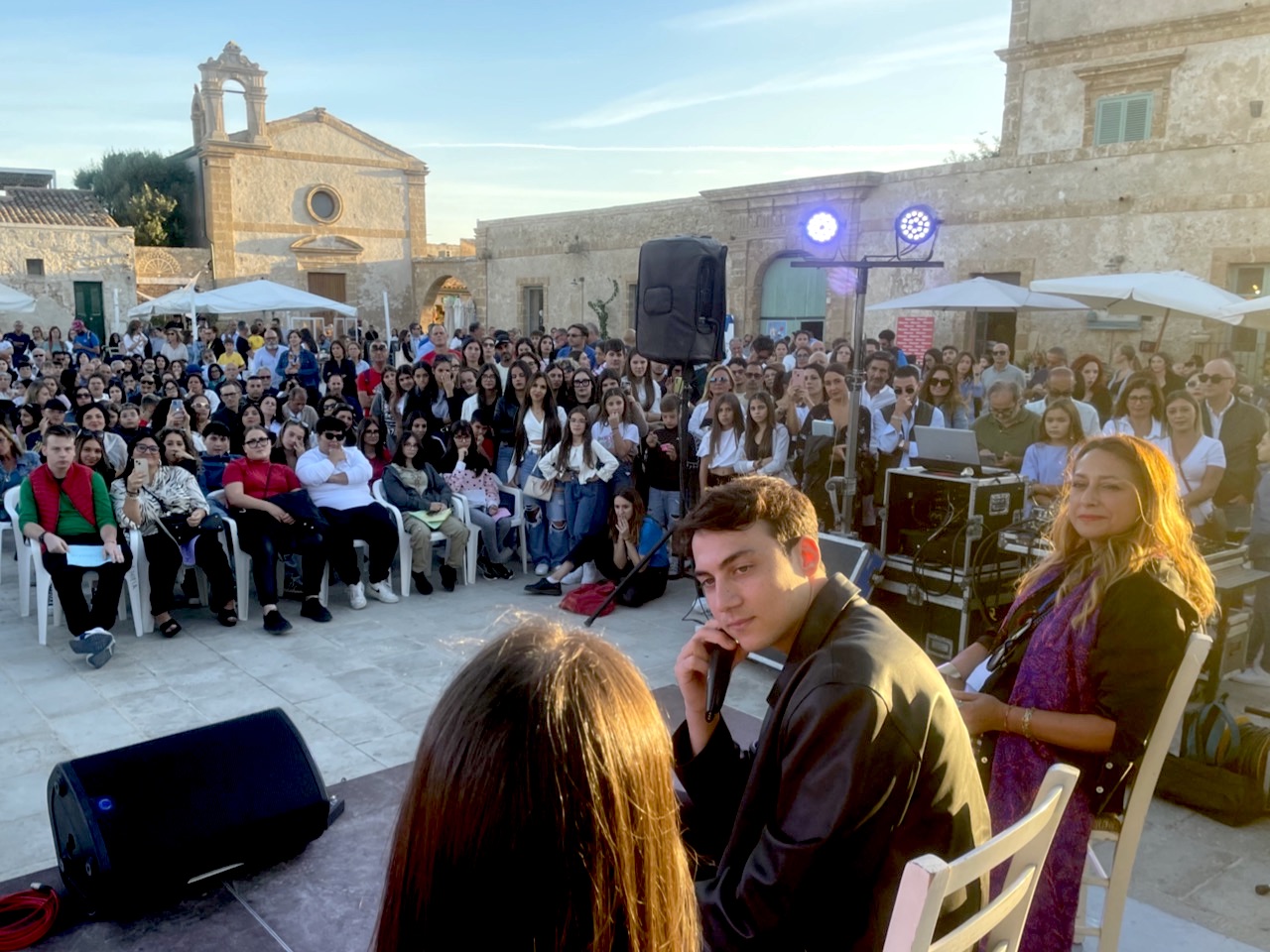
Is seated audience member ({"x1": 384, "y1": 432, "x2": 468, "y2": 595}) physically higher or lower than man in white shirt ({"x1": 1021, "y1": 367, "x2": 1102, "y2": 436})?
lower

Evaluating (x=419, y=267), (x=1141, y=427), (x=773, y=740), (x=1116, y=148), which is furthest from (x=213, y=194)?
(x=773, y=740)

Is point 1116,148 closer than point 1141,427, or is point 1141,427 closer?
point 1141,427

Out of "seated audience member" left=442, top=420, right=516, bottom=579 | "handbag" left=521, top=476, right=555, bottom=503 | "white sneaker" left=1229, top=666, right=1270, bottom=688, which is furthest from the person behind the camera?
"seated audience member" left=442, top=420, right=516, bottom=579

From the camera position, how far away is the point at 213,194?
27.0 m

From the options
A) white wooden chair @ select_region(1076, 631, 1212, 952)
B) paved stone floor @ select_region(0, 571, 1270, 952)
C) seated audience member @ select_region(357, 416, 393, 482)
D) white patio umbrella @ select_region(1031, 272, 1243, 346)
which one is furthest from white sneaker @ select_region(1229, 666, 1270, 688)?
seated audience member @ select_region(357, 416, 393, 482)

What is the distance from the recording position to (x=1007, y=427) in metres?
5.32

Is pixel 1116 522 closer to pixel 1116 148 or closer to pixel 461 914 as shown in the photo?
pixel 461 914

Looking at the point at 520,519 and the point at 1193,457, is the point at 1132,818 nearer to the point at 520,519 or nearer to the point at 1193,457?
the point at 1193,457

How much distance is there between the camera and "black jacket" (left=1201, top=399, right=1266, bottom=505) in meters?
5.19

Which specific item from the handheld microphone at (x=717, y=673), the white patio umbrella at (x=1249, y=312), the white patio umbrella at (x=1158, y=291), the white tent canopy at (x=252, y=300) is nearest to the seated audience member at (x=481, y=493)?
the handheld microphone at (x=717, y=673)

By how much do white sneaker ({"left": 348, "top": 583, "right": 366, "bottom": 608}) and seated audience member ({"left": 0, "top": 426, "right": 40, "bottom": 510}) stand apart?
7.43 feet

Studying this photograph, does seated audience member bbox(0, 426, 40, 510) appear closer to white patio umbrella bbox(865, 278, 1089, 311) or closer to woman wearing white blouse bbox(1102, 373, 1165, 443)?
woman wearing white blouse bbox(1102, 373, 1165, 443)

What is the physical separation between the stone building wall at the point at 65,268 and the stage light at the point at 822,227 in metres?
21.9

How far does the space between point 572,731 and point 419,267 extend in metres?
29.9
